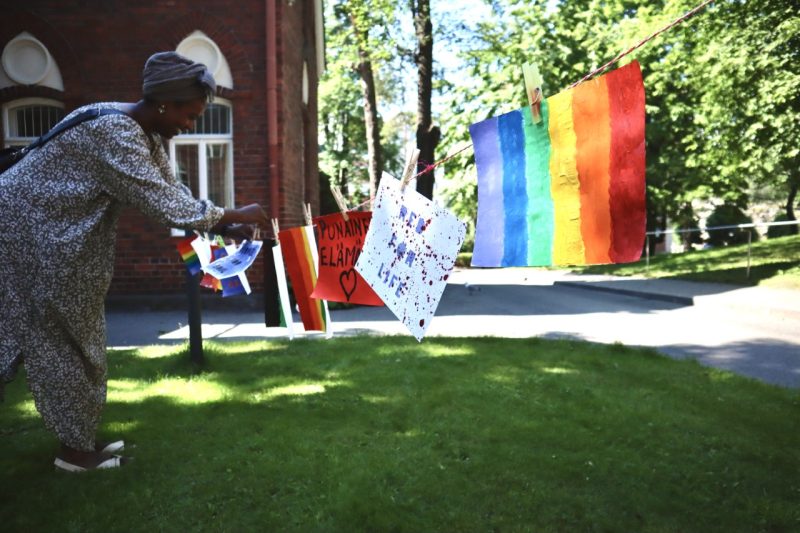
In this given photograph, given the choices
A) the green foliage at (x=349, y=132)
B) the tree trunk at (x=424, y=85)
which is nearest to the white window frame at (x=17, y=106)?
the tree trunk at (x=424, y=85)

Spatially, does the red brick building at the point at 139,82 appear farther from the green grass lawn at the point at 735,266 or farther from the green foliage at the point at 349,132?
the green foliage at the point at 349,132

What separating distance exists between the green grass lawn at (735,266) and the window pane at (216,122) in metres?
11.6

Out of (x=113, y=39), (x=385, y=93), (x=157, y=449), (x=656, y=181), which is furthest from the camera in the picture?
(x=385, y=93)

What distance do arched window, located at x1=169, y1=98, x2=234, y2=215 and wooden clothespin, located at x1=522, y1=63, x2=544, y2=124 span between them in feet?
28.3

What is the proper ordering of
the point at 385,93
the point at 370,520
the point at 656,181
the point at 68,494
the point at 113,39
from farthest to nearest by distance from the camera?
the point at 385,93, the point at 656,181, the point at 113,39, the point at 68,494, the point at 370,520

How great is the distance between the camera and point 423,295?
279cm

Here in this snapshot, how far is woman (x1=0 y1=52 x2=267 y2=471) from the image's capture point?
2.75m

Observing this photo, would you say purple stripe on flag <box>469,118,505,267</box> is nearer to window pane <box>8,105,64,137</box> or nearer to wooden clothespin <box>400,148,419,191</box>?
wooden clothespin <box>400,148,419,191</box>

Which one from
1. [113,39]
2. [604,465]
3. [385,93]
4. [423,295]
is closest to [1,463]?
[423,295]

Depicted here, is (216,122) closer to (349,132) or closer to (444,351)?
A: (444,351)

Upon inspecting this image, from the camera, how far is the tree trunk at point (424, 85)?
12.4 m

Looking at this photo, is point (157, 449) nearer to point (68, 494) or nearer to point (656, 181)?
point (68, 494)

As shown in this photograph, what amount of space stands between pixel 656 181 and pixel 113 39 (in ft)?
62.9

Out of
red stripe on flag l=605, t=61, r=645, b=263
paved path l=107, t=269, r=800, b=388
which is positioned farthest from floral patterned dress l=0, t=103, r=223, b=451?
paved path l=107, t=269, r=800, b=388
